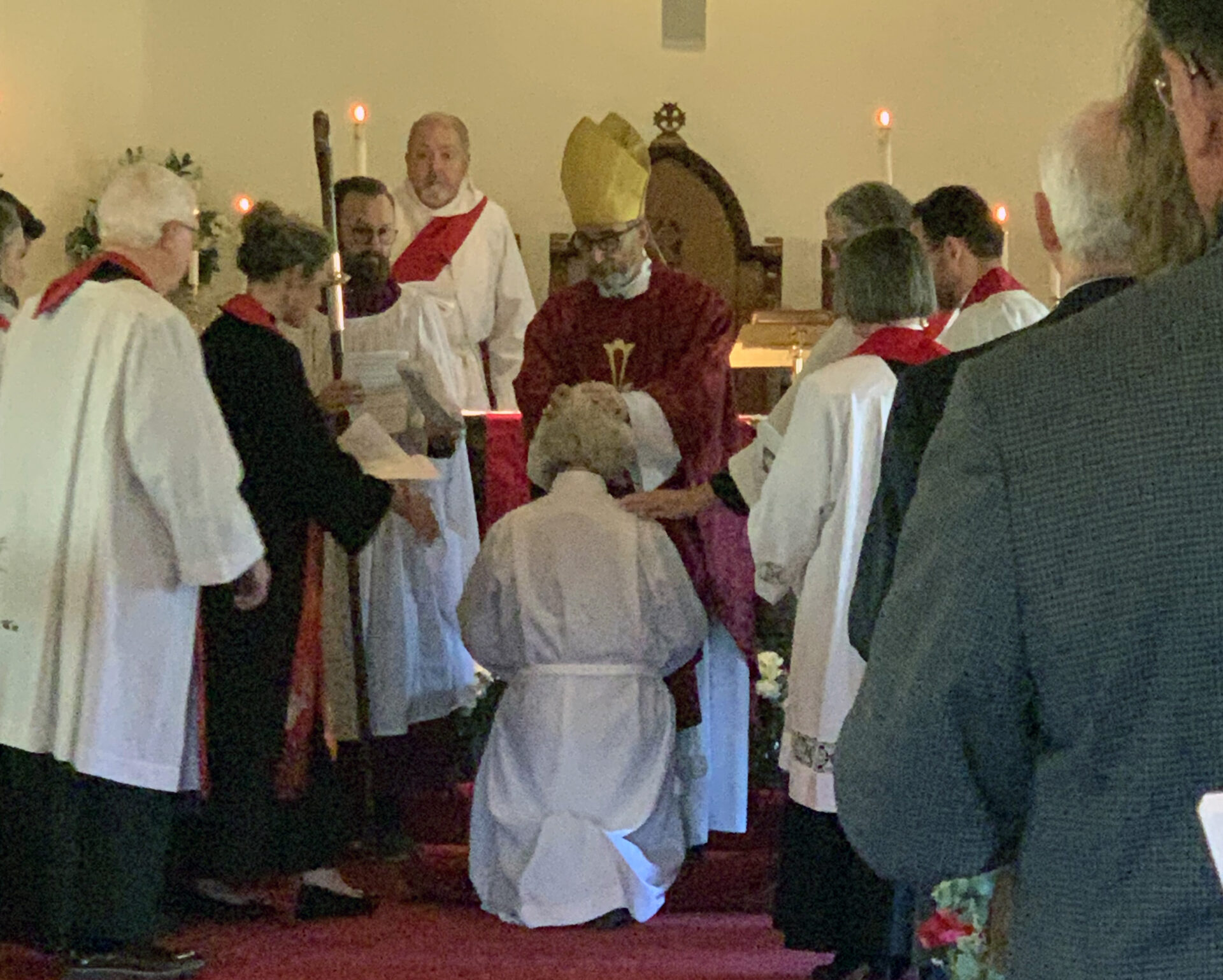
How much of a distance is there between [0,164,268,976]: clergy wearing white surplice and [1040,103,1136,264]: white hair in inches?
87.5

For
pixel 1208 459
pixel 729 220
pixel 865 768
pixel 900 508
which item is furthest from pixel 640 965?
pixel 729 220

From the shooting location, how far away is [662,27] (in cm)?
852

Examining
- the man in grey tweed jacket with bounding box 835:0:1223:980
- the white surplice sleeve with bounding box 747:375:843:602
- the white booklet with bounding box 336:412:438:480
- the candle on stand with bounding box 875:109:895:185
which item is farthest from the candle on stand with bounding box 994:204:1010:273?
the man in grey tweed jacket with bounding box 835:0:1223:980

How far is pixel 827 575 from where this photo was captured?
152 inches

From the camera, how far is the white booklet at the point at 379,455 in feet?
15.2

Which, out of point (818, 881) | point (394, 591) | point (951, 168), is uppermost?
point (951, 168)

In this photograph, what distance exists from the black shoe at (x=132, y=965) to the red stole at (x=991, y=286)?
8.13 feet

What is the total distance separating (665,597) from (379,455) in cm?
91

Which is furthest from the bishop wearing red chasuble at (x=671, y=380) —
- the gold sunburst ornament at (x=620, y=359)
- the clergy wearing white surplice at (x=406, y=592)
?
the clergy wearing white surplice at (x=406, y=592)

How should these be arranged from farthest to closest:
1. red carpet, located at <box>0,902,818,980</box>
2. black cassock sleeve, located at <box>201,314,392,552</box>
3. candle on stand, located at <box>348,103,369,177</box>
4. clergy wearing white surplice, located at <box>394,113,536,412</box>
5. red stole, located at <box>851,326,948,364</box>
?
clergy wearing white surplice, located at <box>394,113,536,412</box>, candle on stand, located at <box>348,103,369,177</box>, black cassock sleeve, located at <box>201,314,392,552</box>, red carpet, located at <box>0,902,818,980</box>, red stole, located at <box>851,326,948,364</box>

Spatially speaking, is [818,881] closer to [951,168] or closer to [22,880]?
[22,880]

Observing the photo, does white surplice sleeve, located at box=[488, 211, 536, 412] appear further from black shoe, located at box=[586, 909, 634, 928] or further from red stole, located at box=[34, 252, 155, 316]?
red stole, located at box=[34, 252, 155, 316]

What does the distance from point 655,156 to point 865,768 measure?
7049 mm

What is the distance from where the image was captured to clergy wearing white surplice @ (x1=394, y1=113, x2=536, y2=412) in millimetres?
6793
